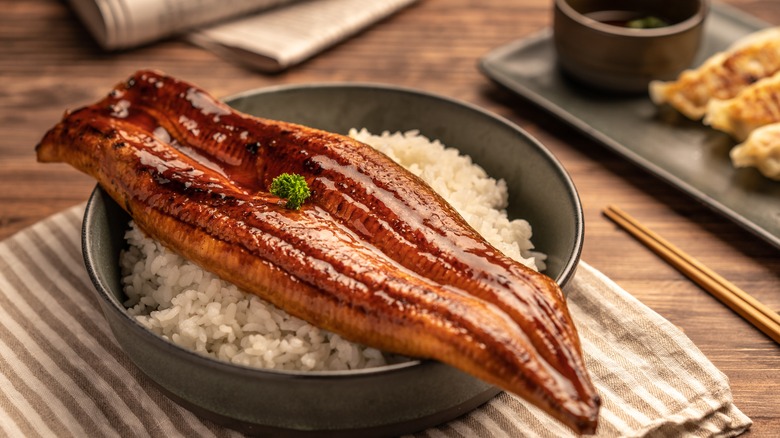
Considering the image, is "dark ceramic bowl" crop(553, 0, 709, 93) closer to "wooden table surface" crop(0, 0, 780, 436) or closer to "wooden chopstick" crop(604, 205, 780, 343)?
"wooden table surface" crop(0, 0, 780, 436)

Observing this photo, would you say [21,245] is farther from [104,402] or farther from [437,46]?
[437,46]

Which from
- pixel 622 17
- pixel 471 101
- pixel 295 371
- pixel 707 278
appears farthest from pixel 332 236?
pixel 622 17

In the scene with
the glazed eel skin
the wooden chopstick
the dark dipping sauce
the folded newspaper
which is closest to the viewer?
the glazed eel skin

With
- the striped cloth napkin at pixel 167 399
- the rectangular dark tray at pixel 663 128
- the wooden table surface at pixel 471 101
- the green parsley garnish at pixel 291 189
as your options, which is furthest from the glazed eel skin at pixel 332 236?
the rectangular dark tray at pixel 663 128

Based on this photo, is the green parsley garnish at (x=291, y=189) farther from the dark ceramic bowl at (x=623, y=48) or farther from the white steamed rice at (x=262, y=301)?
the dark ceramic bowl at (x=623, y=48)

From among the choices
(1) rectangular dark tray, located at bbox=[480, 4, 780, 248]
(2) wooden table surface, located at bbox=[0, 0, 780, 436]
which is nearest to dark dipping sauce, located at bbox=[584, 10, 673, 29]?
(1) rectangular dark tray, located at bbox=[480, 4, 780, 248]

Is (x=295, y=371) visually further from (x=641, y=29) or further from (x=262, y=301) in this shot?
(x=641, y=29)
